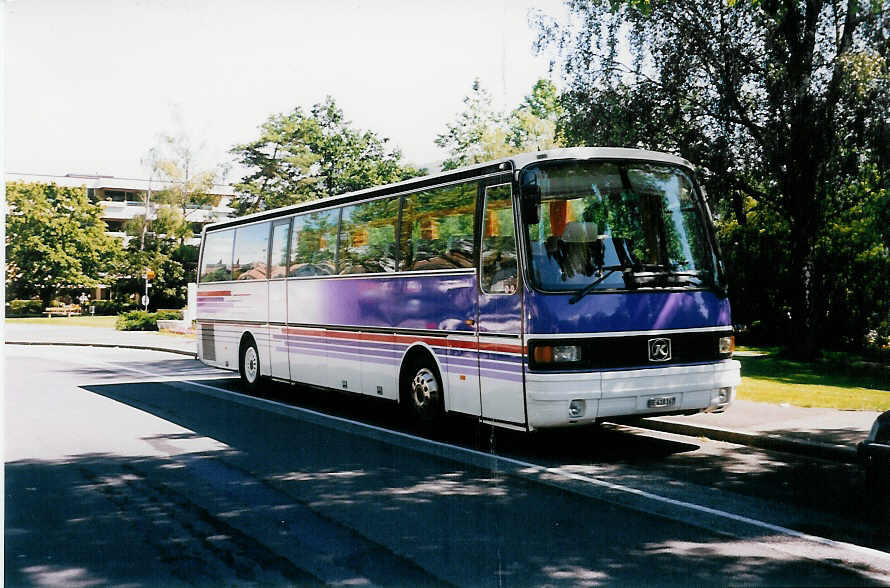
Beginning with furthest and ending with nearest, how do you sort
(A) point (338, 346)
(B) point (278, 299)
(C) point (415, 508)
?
(B) point (278, 299)
(A) point (338, 346)
(C) point (415, 508)

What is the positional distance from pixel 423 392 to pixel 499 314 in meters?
1.92

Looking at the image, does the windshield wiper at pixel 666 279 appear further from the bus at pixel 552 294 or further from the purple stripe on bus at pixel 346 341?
the purple stripe on bus at pixel 346 341

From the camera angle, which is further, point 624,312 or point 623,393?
point 624,312

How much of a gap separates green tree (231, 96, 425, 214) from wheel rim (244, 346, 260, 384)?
26.1m

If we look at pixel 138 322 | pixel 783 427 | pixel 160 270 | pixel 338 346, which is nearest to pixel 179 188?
pixel 160 270

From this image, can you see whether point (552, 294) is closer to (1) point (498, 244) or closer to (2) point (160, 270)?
(1) point (498, 244)

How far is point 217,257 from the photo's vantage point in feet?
57.0

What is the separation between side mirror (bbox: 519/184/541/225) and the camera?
891cm

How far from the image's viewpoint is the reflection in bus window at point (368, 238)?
458 inches

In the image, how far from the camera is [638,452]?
9305 millimetres

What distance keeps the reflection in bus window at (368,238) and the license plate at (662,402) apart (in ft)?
12.9

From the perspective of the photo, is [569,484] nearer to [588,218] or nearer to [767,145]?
[588,218]

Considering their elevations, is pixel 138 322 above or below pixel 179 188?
below

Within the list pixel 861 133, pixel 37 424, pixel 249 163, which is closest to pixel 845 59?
pixel 861 133
